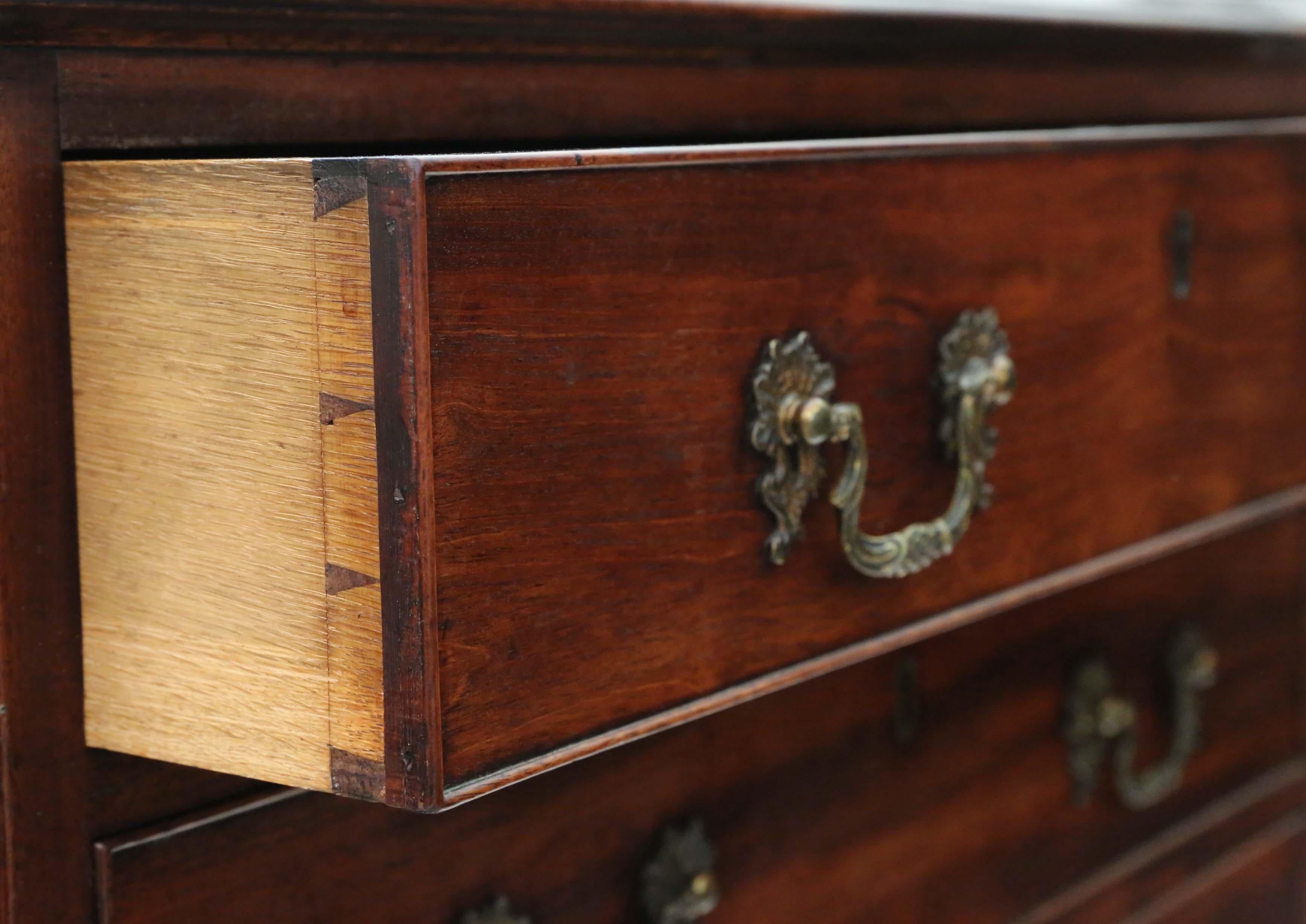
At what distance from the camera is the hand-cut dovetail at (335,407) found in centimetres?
47

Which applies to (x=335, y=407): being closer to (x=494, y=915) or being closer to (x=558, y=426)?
(x=558, y=426)

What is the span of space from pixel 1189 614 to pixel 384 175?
0.75 metres

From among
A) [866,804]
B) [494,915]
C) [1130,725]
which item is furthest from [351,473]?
[1130,725]

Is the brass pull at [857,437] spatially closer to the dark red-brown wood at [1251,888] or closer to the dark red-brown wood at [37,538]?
the dark red-brown wood at [37,538]

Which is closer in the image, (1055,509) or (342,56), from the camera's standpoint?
(342,56)

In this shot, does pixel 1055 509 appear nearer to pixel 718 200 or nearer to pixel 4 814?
pixel 718 200

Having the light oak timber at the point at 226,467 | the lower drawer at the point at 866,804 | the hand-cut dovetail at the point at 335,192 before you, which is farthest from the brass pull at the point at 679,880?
the hand-cut dovetail at the point at 335,192

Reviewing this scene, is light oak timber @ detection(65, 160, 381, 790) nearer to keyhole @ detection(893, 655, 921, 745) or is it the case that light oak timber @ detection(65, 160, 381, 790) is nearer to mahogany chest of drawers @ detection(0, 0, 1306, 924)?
mahogany chest of drawers @ detection(0, 0, 1306, 924)

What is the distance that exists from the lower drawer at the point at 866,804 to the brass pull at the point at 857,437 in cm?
15

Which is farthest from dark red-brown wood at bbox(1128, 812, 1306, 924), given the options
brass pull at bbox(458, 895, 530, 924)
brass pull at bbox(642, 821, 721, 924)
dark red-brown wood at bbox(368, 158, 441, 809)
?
dark red-brown wood at bbox(368, 158, 441, 809)

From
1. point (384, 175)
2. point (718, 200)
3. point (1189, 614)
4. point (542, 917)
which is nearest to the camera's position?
point (384, 175)

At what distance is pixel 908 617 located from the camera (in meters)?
0.69

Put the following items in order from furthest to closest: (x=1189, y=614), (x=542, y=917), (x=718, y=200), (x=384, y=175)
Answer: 1. (x=1189, y=614)
2. (x=542, y=917)
3. (x=718, y=200)
4. (x=384, y=175)

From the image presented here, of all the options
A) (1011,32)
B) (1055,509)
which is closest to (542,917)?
(1055,509)
